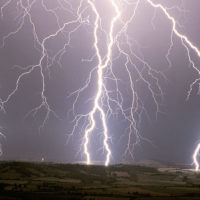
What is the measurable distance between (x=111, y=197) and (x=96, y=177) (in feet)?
52.0

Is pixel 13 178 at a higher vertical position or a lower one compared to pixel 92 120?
lower

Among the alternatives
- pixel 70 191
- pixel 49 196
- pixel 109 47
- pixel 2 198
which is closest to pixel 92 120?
pixel 109 47

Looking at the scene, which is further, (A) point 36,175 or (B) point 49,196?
(A) point 36,175

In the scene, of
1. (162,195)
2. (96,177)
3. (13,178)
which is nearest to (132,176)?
(96,177)

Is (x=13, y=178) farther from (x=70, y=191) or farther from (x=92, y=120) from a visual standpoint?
(x=70, y=191)

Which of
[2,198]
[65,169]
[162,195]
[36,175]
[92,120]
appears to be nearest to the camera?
[2,198]

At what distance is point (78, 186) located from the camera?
102 ft

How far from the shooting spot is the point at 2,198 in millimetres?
22203

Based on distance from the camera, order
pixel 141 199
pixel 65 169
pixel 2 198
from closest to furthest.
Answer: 1. pixel 2 198
2. pixel 141 199
3. pixel 65 169

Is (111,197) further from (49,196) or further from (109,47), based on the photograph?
(109,47)

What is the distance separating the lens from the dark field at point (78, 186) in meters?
25.0

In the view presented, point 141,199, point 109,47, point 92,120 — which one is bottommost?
point 141,199

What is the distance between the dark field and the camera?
25.0 m

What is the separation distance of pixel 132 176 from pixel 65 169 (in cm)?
720
